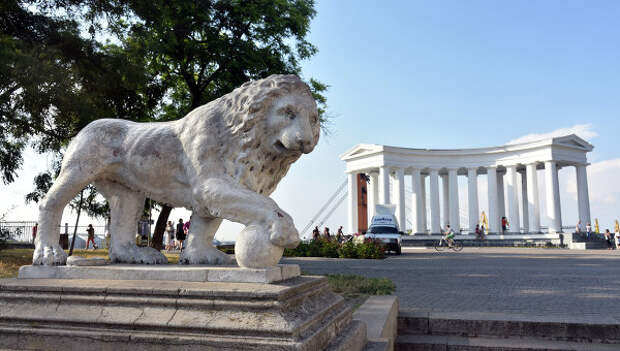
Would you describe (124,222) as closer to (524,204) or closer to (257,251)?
(257,251)

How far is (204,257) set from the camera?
3.15 metres

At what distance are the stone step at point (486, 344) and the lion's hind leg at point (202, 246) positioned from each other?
2.39m

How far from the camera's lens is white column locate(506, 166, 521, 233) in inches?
1768

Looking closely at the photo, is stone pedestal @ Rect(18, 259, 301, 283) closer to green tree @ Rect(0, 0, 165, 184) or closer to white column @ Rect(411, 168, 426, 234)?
green tree @ Rect(0, 0, 165, 184)

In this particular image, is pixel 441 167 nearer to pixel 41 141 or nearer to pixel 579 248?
pixel 579 248

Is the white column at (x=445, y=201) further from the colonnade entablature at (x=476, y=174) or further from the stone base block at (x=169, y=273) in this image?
the stone base block at (x=169, y=273)

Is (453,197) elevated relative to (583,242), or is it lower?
elevated

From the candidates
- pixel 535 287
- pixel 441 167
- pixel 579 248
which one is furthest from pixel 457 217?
pixel 535 287

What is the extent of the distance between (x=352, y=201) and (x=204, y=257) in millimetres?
44149

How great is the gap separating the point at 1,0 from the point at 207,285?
10166mm

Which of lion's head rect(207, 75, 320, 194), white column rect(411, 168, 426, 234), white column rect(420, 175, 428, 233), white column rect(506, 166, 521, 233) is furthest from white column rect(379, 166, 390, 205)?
lion's head rect(207, 75, 320, 194)

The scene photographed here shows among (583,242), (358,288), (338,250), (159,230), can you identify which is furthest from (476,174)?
(358,288)

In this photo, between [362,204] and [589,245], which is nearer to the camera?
[589,245]

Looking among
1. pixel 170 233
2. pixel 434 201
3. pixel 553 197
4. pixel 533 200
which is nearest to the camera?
pixel 170 233
